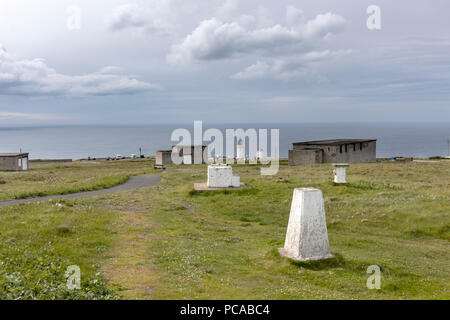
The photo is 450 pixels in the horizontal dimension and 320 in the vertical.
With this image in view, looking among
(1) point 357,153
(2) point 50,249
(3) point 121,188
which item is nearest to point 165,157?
(1) point 357,153

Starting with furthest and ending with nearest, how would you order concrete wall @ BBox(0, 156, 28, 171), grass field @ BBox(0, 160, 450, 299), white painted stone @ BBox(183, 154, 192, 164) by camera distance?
1. white painted stone @ BBox(183, 154, 192, 164)
2. concrete wall @ BBox(0, 156, 28, 171)
3. grass field @ BBox(0, 160, 450, 299)

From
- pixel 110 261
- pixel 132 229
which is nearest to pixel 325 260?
pixel 110 261

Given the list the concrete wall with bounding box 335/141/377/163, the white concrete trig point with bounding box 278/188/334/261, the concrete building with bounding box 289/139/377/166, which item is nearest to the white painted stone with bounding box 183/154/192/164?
the concrete building with bounding box 289/139/377/166

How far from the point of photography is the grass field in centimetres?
964

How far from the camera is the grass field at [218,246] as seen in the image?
31.6 ft

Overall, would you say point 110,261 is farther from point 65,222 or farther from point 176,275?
point 65,222

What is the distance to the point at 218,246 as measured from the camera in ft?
47.5

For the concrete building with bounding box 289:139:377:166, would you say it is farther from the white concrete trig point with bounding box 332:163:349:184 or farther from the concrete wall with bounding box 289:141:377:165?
the white concrete trig point with bounding box 332:163:349:184

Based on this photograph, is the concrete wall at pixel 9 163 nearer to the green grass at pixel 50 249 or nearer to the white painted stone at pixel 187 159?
the white painted stone at pixel 187 159

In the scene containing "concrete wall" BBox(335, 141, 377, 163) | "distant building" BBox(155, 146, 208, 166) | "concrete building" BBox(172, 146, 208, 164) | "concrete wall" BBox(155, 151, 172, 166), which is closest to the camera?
"concrete wall" BBox(335, 141, 377, 163)

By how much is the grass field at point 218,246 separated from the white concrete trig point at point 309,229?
0.42 metres

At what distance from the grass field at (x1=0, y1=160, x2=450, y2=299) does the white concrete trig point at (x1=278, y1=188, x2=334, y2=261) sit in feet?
1.38

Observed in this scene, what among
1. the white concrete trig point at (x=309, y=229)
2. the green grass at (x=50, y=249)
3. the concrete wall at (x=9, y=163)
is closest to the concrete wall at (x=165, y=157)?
the concrete wall at (x=9, y=163)

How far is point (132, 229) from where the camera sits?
16.5m
